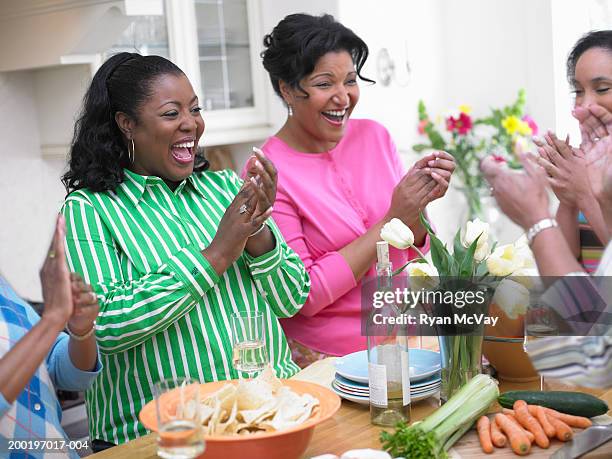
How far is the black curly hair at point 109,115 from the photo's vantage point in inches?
71.9

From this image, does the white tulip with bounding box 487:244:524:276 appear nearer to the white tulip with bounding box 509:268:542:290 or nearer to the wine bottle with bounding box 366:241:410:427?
the white tulip with bounding box 509:268:542:290

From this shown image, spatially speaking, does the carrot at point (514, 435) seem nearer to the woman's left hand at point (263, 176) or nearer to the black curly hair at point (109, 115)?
the woman's left hand at point (263, 176)

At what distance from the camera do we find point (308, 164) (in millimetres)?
2254

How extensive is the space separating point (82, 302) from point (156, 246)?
40cm

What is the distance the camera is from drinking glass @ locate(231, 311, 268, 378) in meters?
1.52

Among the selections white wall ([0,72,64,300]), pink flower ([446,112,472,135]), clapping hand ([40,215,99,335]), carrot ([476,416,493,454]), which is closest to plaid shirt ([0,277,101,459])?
clapping hand ([40,215,99,335])

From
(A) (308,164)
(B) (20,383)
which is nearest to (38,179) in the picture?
(A) (308,164)

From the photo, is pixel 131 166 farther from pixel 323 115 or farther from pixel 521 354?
pixel 521 354

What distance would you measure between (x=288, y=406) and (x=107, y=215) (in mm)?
636

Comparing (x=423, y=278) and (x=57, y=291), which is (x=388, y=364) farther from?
(x=57, y=291)

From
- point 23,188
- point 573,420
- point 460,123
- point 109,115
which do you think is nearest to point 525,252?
point 573,420

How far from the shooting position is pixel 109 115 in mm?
1858

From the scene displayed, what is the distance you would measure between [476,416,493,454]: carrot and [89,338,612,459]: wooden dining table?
1 centimetres

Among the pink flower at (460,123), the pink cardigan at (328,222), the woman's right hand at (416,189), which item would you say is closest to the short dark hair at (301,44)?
the pink cardigan at (328,222)
